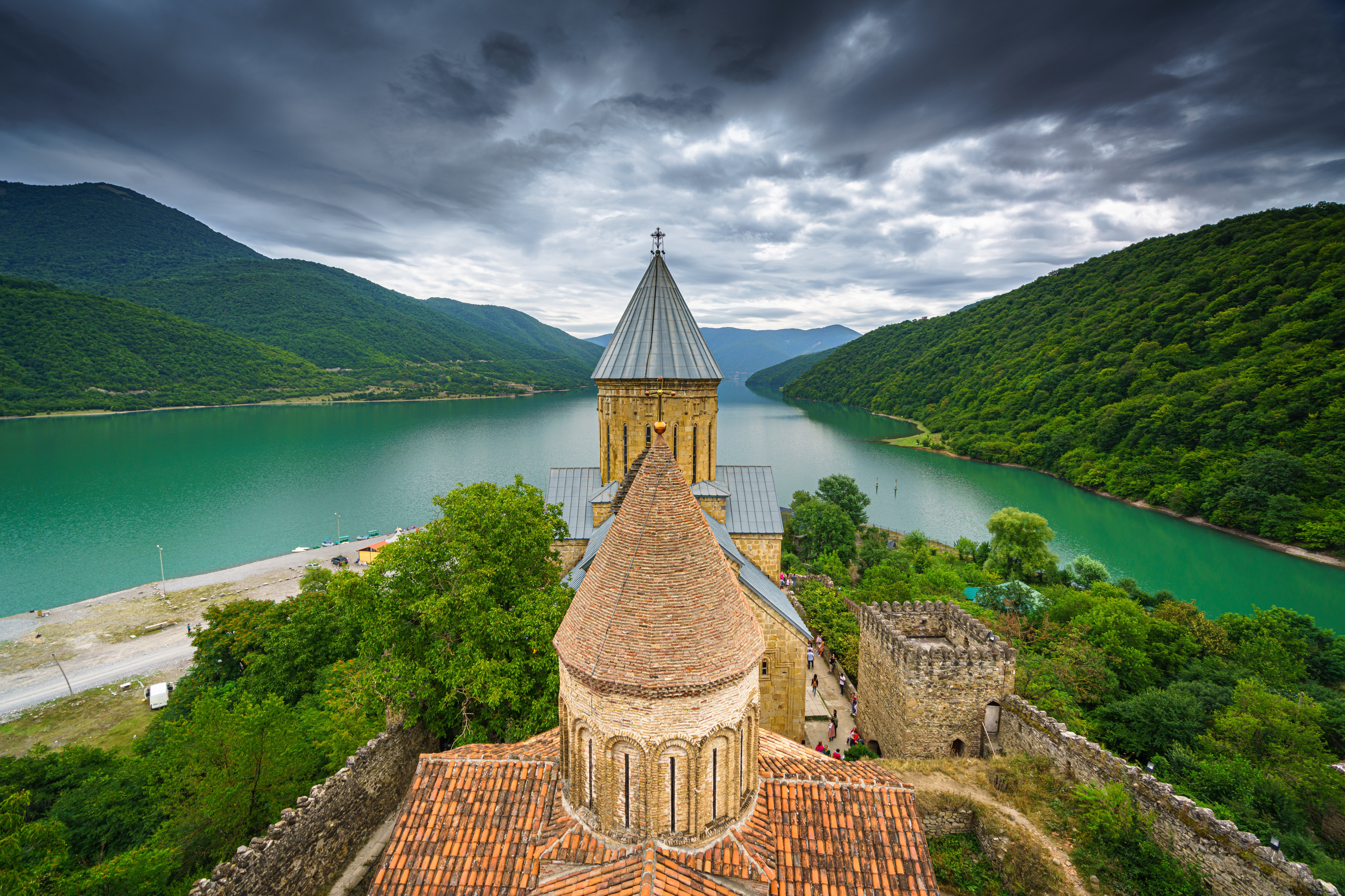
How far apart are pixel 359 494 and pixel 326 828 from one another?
47.9 meters

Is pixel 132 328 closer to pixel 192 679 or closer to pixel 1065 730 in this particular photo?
pixel 192 679

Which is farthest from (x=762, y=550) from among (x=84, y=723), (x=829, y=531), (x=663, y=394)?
(x=84, y=723)

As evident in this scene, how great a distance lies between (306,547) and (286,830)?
120 feet

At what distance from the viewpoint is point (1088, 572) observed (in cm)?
2612

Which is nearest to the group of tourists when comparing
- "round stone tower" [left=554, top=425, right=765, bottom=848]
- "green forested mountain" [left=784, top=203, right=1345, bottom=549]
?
"round stone tower" [left=554, top=425, right=765, bottom=848]

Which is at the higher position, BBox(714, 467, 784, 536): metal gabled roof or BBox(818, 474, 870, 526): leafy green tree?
BBox(714, 467, 784, 536): metal gabled roof

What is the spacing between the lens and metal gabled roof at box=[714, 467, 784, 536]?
1658 cm

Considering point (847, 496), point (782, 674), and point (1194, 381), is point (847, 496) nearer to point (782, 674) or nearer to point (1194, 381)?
point (782, 674)

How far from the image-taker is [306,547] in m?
38.0

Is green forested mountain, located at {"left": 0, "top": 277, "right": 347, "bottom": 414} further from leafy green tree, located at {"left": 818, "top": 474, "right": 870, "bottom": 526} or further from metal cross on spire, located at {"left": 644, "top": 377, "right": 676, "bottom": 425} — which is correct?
metal cross on spire, located at {"left": 644, "top": 377, "right": 676, "bottom": 425}

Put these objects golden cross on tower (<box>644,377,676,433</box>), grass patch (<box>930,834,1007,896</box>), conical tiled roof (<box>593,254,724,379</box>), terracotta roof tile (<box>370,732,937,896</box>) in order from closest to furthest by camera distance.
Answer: terracotta roof tile (<box>370,732,937,896</box>), grass patch (<box>930,834,1007,896</box>), golden cross on tower (<box>644,377,676,433</box>), conical tiled roof (<box>593,254,724,379</box>)

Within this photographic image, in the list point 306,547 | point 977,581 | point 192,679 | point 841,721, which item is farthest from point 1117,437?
point 306,547

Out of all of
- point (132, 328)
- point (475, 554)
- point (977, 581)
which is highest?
point (132, 328)

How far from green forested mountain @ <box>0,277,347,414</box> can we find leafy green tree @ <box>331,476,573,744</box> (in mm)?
116069
